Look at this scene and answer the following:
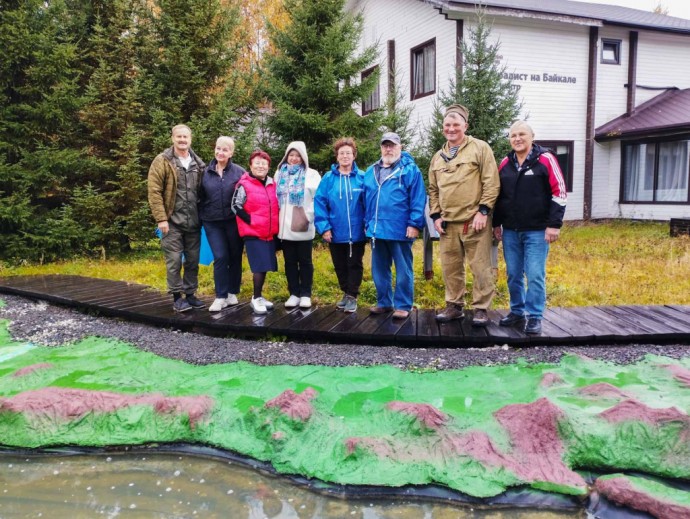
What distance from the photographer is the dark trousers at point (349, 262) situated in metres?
5.75

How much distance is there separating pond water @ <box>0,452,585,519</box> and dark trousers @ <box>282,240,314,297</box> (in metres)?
2.80

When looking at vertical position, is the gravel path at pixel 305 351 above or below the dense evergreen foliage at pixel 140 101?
below

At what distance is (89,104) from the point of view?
1086cm

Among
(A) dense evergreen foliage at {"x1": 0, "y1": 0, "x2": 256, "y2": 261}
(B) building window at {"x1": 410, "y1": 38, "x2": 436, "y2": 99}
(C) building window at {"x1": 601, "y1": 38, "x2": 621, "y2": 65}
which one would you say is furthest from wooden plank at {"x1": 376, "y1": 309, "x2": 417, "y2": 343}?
(C) building window at {"x1": 601, "y1": 38, "x2": 621, "y2": 65}

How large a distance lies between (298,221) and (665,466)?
12.9ft

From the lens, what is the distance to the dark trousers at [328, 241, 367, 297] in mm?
5746

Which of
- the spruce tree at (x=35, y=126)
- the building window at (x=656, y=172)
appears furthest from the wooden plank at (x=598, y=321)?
the building window at (x=656, y=172)

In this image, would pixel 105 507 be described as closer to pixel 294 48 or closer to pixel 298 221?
pixel 298 221

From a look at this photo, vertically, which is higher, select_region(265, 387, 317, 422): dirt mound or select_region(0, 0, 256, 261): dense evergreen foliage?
select_region(0, 0, 256, 261): dense evergreen foliage

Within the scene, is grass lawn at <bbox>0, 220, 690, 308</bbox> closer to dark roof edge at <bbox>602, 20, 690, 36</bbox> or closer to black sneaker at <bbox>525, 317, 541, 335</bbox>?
black sneaker at <bbox>525, 317, 541, 335</bbox>

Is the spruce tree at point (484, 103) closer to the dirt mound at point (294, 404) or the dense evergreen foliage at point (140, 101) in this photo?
the dense evergreen foliage at point (140, 101)

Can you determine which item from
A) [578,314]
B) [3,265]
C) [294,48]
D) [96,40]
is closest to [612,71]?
[294,48]

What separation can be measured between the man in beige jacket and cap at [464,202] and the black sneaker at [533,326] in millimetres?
418

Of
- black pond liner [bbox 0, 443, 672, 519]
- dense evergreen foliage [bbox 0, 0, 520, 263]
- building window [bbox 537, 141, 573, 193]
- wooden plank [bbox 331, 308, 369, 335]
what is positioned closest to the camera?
black pond liner [bbox 0, 443, 672, 519]
